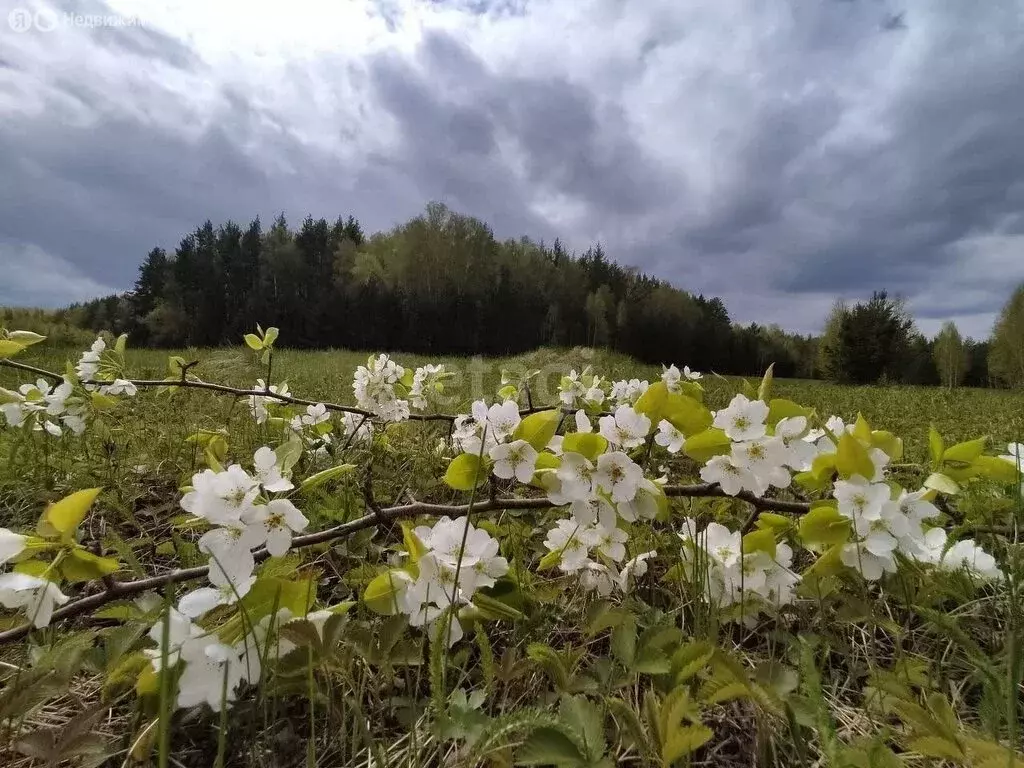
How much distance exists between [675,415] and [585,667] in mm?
483

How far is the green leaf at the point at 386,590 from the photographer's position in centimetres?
86

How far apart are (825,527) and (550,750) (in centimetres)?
58

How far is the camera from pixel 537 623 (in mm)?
1091

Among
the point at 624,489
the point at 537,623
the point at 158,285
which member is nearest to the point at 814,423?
the point at 624,489

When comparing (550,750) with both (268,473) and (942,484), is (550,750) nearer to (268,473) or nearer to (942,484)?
(268,473)

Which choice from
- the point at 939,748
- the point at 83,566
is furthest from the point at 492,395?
the point at 939,748

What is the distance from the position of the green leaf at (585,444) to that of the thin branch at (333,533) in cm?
18

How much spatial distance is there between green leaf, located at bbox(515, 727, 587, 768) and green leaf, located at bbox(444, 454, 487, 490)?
42 centimetres

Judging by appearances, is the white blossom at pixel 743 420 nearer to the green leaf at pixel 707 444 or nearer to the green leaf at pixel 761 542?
the green leaf at pixel 707 444

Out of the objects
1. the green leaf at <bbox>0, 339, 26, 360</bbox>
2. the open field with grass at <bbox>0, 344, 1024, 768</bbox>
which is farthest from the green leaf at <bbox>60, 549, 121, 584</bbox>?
the green leaf at <bbox>0, 339, 26, 360</bbox>

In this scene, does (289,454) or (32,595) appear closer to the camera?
(32,595)

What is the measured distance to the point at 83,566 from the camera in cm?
83

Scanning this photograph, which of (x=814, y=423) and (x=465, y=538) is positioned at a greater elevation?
(x=814, y=423)

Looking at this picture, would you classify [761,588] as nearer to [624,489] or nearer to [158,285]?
[624,489]
